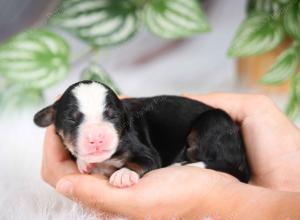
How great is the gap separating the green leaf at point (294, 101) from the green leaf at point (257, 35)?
0.16 metres

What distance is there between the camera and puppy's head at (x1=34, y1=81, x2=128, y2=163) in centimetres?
132

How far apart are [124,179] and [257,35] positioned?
4.20ft

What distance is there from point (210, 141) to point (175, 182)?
0.66 ft

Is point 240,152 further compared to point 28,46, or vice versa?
point 28,46

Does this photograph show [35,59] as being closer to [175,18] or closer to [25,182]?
[175,18]

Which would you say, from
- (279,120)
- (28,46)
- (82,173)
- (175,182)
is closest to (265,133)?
(279,120)

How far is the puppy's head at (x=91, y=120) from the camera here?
4.33 ft

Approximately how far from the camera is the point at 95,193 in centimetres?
140

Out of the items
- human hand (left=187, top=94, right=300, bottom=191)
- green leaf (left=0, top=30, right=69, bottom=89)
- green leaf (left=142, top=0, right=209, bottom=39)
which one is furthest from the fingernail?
green leaf (left=142, top=0, right=209, bottom=39)

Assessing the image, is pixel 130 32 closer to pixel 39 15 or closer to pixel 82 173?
pixel 39 15

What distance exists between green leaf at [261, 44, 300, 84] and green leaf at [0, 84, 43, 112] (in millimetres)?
886

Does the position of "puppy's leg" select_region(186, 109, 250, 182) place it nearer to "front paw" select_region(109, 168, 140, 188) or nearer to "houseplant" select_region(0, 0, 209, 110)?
"front paw" select_region(109, 168, 140, 188)

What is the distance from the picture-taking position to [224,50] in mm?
2715

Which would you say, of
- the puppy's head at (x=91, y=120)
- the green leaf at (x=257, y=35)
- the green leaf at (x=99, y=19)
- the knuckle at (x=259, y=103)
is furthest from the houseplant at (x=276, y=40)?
the puppy's head at (x=91, y=120)
